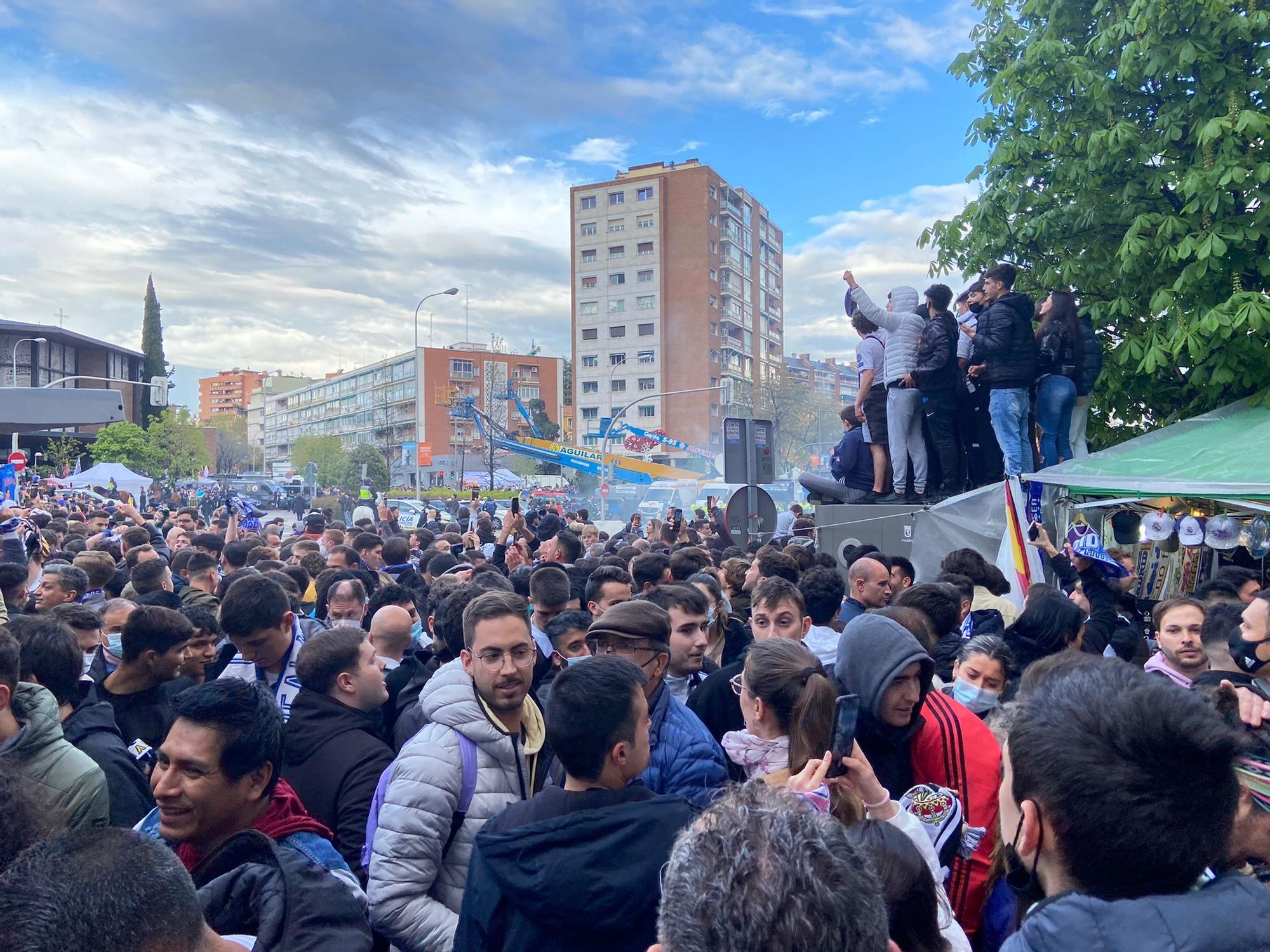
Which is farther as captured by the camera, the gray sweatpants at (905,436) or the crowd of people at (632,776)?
the gray sweatpants at (905,436)

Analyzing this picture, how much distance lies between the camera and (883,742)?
3.09m

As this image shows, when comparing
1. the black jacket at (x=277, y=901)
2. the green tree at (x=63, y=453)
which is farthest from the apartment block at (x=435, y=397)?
the black jacket at (x=277, y=901)

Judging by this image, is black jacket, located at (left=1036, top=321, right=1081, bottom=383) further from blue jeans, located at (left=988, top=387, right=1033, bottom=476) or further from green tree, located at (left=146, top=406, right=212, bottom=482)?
green tree, located at (left=146, top=406, right=212, bottom=482)

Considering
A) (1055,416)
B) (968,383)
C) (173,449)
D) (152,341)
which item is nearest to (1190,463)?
(1055,416)

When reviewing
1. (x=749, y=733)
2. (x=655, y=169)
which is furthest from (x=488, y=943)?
(x=655, y=169)

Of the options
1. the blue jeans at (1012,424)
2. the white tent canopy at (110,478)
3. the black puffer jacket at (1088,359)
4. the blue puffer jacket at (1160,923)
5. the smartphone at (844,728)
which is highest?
the black puffer jacket at (1088,359)

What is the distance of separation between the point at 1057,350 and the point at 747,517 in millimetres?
3947

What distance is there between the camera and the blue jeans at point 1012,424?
390 inches

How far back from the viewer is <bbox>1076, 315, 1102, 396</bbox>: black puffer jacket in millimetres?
10297

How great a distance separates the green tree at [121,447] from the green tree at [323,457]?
2854cm

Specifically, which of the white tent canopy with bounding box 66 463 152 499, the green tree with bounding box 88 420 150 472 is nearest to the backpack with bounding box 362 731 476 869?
the white tent canopy with bounding box 66 463 152 499

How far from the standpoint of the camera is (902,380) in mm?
10641

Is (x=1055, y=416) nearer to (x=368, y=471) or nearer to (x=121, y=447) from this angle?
(x=121, y=447)

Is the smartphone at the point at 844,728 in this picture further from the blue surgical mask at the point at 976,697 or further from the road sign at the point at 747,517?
the road sign at the point at 747,517
